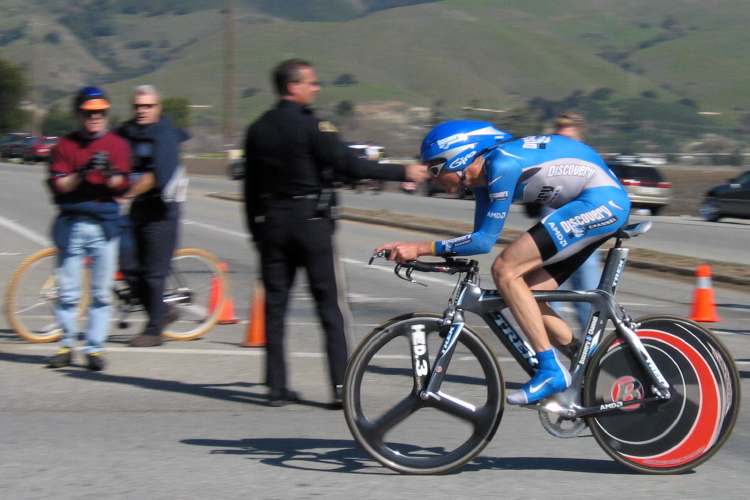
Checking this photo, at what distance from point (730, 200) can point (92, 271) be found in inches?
902

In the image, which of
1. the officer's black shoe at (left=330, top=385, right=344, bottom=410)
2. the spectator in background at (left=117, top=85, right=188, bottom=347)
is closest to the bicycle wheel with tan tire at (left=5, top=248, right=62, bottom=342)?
the spectator in background at (left=117, top=85, right=188, bottom=347)

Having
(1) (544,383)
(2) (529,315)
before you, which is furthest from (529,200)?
(1) (544,383)

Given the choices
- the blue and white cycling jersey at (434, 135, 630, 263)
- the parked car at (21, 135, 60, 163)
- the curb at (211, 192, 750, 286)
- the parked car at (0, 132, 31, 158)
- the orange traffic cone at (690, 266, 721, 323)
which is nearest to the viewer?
the blue and white cycling jersey at (434, 135, 630, 263)

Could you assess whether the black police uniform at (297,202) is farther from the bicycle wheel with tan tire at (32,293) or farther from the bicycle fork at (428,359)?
the bicycle wheel with tan tire at (32,293)

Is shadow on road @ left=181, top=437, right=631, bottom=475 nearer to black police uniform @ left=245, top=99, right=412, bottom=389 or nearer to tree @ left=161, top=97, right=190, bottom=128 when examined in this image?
black police uniform @ left=245, top=99, right=412, bottom=389

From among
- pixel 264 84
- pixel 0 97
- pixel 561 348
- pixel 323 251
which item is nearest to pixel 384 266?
pixel 323 251

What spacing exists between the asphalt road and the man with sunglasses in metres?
0.49

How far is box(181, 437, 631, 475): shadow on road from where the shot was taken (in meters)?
5.05

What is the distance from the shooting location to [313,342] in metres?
8.81

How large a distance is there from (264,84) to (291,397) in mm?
184427

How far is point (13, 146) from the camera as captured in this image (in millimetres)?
60219

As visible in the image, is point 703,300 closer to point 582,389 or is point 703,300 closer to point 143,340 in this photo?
point 143,340

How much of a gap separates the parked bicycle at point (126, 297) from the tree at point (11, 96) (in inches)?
3376

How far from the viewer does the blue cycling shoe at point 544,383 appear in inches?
191
